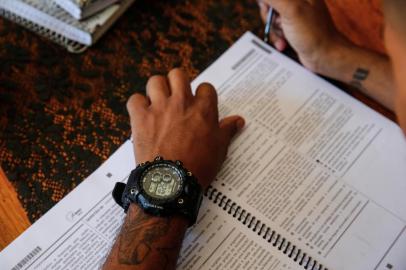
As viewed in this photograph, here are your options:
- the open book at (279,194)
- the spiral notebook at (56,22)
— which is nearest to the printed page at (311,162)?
the open book at (279,194)

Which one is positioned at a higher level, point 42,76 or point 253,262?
point 42,76

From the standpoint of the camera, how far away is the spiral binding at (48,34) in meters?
0.93

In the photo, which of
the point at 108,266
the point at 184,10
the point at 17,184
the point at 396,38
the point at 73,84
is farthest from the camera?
the point at 184,10

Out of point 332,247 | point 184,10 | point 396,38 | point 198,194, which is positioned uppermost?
point 396,38

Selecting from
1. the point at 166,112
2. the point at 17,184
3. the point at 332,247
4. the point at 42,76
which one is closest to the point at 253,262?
the point at 332,247

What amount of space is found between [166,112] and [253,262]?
271 mm

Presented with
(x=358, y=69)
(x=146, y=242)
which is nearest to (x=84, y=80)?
(x=146, y=242)

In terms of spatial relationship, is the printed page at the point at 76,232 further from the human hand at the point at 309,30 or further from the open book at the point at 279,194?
the human hand at the point at 309,30

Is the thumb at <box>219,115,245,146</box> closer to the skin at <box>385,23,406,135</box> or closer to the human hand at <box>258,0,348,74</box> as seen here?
the human hand at <box>258,0,348,74</box>

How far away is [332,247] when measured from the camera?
0.77m

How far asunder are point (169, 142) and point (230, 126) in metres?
0.12

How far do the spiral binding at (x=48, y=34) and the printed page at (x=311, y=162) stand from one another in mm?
231

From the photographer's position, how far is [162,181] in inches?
28.6

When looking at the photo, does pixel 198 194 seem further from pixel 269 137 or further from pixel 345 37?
pixel 345 37
